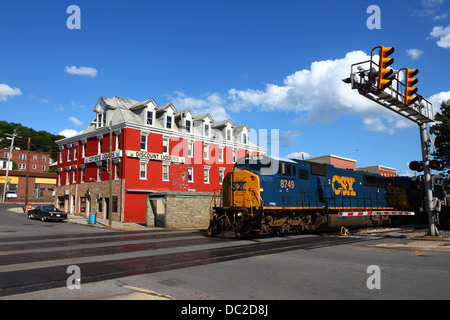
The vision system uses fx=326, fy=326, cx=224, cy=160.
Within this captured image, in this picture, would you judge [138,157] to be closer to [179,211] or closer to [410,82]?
[179,211]

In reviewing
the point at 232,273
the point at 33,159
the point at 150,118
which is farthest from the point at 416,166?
the point at 33,159

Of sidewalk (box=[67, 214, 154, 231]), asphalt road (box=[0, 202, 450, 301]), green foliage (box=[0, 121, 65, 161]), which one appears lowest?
sidewalk (box=[67, 214, 154, 231])

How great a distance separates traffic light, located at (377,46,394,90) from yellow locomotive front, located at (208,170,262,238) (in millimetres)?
9153

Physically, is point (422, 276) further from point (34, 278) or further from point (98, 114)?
point (98, 114)

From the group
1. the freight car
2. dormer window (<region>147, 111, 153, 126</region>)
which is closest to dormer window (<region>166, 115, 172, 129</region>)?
dormer window (<region>147, 111, 153, 126</region>)

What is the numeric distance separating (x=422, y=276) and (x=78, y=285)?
8410 millimetres

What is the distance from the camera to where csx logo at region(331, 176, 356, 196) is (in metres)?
22.4

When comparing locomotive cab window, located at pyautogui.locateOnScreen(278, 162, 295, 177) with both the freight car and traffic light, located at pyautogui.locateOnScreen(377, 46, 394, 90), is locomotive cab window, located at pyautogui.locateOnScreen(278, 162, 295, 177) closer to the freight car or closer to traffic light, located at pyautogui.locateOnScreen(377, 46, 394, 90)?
the freight car

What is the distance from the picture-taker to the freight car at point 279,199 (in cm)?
1780

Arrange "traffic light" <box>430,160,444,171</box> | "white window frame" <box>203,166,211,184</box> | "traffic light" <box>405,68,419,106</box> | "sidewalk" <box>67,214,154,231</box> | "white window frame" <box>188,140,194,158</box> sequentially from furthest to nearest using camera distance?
"white window frame" <box>203,166,211,184</box>, "white window frame" <box>188,140,194,158</box>, "sidewalk" <box>67,214,154,231</box>, "traffic light" <box>430,160,444,171</box>, "traffic light" <box>405,68,419,106</box>

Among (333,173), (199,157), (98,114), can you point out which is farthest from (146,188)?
(333,173)

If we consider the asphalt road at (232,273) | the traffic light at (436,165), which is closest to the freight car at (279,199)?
the asphalt road at (232,273)

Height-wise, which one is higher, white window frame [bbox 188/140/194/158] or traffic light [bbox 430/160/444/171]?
white window frame [bbox 188/140/194/158]

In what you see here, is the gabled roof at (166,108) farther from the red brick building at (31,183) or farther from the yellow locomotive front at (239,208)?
the red brick building at (31,183)
